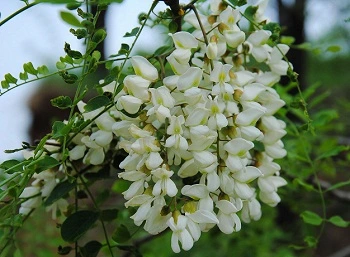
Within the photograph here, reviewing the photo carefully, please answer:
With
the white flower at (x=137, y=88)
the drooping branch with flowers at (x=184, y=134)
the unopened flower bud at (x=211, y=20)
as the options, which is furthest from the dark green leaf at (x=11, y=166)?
the unopened flower bud at (x=211, y=20)

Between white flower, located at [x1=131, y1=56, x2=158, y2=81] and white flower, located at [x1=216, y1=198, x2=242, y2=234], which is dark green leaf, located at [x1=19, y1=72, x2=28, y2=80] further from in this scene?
white flower, located at [x1=216, y1=198, x2=242, y2=234]

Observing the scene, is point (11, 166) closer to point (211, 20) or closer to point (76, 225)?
point (76, 225)

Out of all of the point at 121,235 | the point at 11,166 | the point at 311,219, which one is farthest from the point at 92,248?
the point at 311,219

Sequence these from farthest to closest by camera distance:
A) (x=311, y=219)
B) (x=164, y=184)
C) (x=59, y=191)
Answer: (x=311, y=219)
(x=59, y=191)
(x=164, y=184)

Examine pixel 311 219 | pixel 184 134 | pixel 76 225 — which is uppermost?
pixel 184 134

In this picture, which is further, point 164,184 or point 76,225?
point 76,225

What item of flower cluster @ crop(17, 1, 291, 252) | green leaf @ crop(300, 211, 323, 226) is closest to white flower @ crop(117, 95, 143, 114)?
flower cluster @ crop(17, 1, 291, 252)

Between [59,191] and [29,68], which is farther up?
[29,68]
